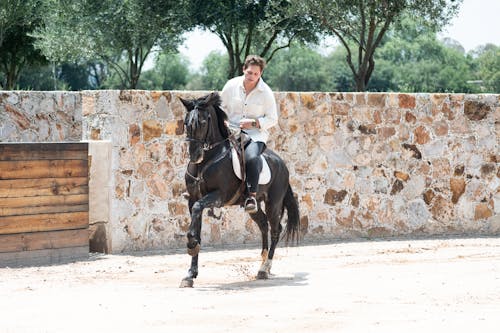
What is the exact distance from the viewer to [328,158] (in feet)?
48.5

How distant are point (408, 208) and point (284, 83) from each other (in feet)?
282

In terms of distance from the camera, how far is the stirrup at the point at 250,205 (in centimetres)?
1020

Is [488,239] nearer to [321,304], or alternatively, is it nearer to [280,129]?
[280,129]

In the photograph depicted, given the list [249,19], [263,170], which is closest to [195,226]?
[263,170]

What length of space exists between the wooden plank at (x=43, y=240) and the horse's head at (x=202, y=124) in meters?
3.19

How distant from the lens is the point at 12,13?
125 ft

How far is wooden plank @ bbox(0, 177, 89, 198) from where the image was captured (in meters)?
11.9

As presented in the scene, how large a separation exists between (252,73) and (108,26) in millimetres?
27491

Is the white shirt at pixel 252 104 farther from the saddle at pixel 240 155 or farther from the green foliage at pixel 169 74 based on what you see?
the green foliage at pixel 169 74

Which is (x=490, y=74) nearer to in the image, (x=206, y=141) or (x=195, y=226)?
(x=206, y=141)

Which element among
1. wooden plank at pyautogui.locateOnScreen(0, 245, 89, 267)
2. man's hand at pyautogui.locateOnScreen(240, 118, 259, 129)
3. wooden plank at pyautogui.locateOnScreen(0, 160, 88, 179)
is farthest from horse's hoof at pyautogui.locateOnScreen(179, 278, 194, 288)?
wooden plank at pyautogui.locateOnScreen(0, 160, 88, 179)

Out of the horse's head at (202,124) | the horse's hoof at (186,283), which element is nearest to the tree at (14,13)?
the horse's head at (202,124)

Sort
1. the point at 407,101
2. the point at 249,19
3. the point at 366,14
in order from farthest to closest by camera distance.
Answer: the point at 249,19, the point at 366,14, the point at 407,101

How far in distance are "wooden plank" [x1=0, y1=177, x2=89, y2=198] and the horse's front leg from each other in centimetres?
289
